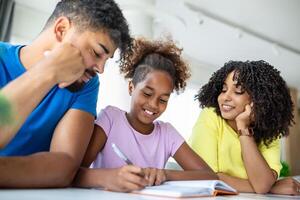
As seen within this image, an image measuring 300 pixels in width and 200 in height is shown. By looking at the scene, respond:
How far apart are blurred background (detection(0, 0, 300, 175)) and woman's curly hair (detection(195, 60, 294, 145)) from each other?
0.71 metres

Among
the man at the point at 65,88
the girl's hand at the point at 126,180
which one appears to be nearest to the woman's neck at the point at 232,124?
the man at the point at 65,88

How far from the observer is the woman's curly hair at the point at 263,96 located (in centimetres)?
141

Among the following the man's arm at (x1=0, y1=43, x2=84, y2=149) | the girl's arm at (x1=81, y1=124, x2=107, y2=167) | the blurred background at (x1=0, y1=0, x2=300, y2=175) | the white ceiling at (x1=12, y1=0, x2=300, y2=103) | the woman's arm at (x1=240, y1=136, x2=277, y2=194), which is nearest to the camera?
the man's arm at (x1=0, y1=43, x2=84, y2=149)

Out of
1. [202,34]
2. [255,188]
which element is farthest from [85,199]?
[202,34]

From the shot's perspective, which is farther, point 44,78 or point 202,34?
point 202,34

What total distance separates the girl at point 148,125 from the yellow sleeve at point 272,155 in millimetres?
359

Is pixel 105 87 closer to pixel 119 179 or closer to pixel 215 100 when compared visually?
pixel 215 100

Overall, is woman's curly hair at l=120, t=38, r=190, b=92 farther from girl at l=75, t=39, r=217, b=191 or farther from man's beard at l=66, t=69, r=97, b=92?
man's beard at l=66, t=69, r=97, b=92

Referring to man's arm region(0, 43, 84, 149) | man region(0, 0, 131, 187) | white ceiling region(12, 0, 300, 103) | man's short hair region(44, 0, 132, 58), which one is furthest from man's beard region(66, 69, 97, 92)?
white ceiling region(12, 0, 300, 103)

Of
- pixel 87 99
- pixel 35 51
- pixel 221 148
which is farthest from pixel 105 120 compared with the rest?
pixel 221 148

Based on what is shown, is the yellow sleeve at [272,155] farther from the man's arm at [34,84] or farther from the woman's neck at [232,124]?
the man's arm at [34,84]

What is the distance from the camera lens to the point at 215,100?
5.20 ft

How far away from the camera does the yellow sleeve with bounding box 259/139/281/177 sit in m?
1.34

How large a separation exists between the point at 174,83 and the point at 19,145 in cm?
65
